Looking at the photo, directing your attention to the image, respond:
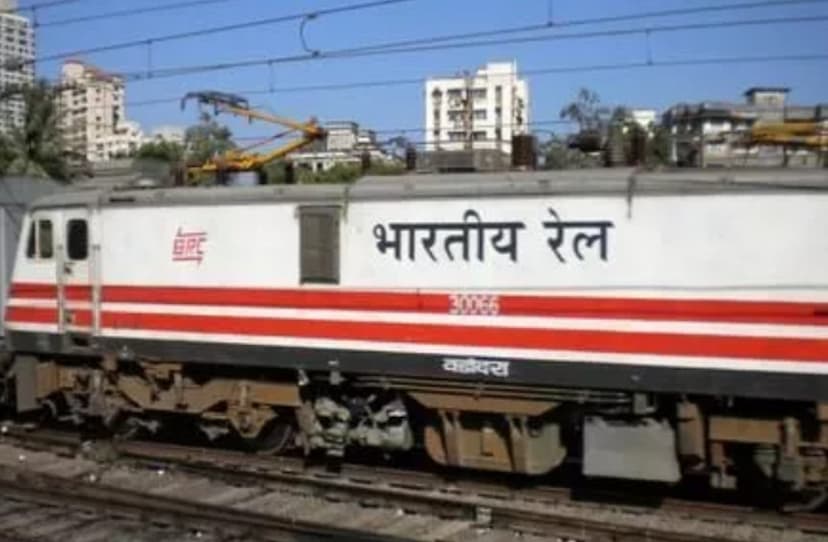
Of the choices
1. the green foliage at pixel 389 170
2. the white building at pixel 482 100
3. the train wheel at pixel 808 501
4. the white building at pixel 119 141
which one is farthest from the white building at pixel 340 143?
the white building at pixel 119 141

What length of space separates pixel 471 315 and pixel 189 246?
12.1ft

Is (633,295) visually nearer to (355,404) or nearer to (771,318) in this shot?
(771,318)

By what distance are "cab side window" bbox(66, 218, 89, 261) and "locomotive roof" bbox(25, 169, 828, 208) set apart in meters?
0.29

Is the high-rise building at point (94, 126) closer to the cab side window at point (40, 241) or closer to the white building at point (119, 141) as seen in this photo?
the white building at point (119, 141)

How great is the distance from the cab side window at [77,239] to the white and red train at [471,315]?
0.03m

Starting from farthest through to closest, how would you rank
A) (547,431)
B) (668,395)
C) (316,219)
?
(316,219), (547,431), (668,395)

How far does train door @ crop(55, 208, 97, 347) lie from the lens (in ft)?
44.2

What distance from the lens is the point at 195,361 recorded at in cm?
1265

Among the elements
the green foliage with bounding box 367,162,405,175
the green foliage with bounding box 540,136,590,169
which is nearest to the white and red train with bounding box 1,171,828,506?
the green foliage with bounding box 367,162,405,175

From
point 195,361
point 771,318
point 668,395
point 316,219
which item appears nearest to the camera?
point 771,318

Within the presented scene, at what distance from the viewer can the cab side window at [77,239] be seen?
44.4 feet

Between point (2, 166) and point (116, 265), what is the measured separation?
2684 cm

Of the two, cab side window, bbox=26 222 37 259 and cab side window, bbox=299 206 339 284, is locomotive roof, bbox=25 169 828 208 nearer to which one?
cab side window, bbox=299 206 339 284

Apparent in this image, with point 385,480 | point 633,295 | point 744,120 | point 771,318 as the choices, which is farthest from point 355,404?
point 744,120
